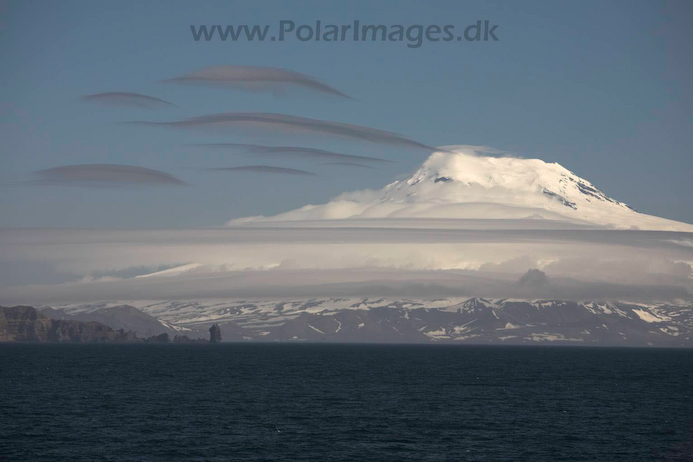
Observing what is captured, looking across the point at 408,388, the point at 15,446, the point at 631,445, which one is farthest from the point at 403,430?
the point at 408,388

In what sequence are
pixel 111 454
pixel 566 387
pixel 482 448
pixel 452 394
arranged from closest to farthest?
pixel 111 454 → pixel 482 448 → pixel 452 394 → pixel 566 387

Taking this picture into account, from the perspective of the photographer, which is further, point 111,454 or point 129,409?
point 129,409

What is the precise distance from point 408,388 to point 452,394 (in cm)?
1687

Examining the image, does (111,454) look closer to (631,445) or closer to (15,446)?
(15,446)

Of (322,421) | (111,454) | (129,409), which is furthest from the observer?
(129,409)

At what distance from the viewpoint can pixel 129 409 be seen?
13662 centimetres

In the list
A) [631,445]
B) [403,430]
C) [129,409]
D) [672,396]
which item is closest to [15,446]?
[129,409]

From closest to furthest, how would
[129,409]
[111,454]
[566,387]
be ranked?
[111,454] < [129,409] < [566,387]

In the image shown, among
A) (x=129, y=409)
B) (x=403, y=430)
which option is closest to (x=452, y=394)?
(x=403, y=430)

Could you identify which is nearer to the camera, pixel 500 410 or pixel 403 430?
pixel 403 430

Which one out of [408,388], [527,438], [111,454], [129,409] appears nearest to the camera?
[111,454]

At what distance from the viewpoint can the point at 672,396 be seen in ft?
572

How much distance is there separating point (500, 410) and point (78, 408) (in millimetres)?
66707

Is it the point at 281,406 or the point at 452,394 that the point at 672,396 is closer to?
the point at 452,394
